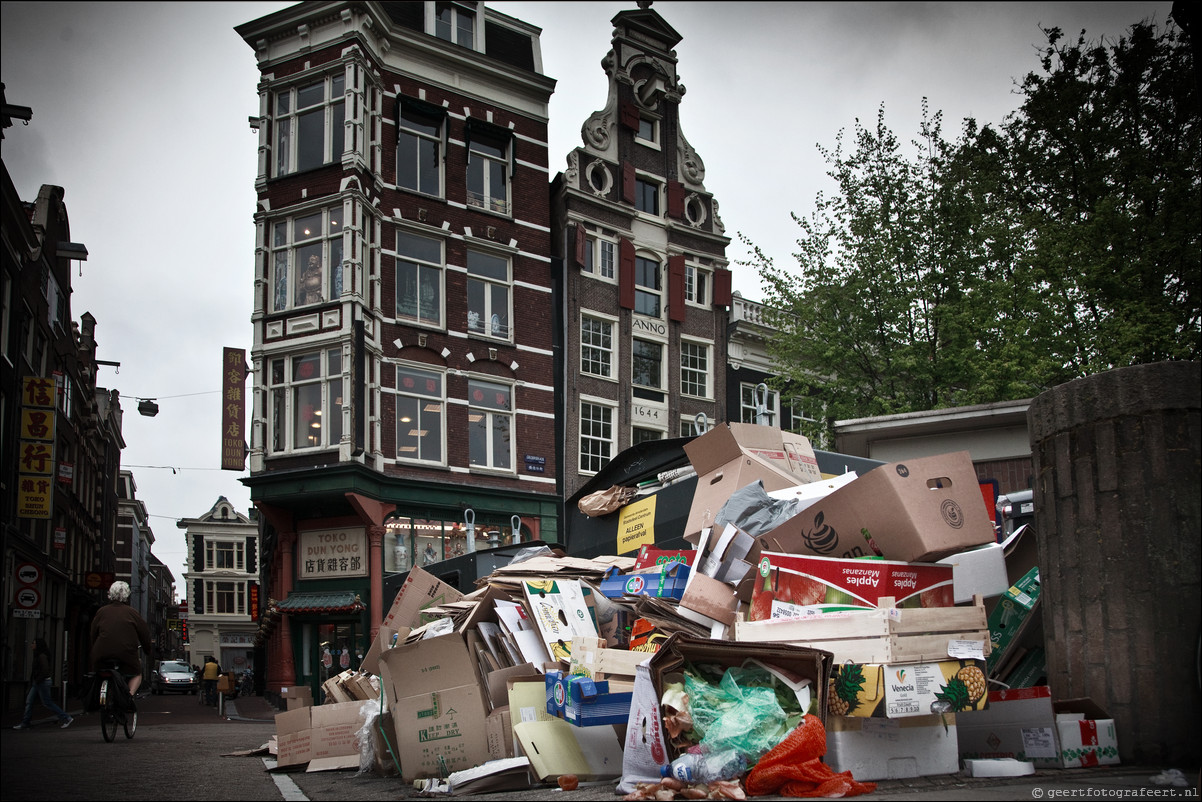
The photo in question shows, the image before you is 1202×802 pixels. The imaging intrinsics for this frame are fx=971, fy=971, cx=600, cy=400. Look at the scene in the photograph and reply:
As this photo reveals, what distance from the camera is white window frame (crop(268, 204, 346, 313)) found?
2212 cm

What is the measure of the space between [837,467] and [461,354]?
15.3 metres

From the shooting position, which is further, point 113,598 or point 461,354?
point 461,354

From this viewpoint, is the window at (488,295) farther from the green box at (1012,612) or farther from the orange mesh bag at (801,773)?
the orange mesh bag at (801,773)

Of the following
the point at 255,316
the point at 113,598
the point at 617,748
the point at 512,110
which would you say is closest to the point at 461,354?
the point at 255,316

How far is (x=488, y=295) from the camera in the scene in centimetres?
2467

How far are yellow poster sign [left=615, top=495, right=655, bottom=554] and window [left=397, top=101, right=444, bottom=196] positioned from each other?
1559cm

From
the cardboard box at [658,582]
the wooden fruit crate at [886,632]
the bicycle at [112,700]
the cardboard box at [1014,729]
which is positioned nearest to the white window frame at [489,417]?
the bicycle at [112,700]

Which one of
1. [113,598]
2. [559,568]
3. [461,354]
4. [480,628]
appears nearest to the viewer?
[480,628]

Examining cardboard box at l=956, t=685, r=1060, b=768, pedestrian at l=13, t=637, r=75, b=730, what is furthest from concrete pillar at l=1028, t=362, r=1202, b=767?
pedestrian at l=13, t=637, r=75, b=730

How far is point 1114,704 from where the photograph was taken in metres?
5.24

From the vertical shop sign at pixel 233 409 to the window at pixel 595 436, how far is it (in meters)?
8.45

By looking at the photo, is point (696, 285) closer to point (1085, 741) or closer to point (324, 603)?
point (324, 603)

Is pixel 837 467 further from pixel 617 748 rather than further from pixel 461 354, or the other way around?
pixel 461 354

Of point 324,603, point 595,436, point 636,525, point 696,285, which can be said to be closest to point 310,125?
point 595,436
